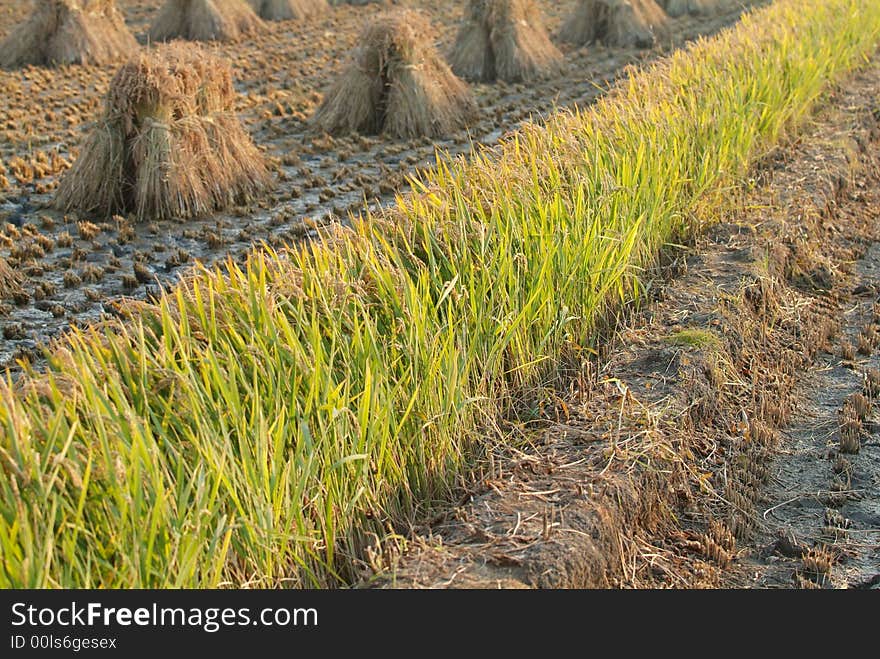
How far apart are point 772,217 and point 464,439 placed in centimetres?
258

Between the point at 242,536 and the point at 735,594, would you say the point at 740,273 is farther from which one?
the point at 242,536

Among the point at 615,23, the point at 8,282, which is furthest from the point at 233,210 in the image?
the point at 615,23

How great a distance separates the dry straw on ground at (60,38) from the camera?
988cm

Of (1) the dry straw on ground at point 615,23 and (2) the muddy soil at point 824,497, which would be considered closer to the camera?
(2) the muddy soil at point 824,497

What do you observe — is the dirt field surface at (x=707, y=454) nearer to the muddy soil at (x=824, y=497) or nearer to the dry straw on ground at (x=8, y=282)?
the muddy soil at (x=824, y=497)

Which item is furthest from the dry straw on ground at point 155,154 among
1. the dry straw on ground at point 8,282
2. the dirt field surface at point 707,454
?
the dirt field surface at point 707,454

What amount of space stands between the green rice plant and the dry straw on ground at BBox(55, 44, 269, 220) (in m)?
2.40

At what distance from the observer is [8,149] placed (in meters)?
7.26

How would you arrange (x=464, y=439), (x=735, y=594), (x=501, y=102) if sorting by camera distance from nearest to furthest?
(x=735, y=594) < (x=464, y=439) < (x=501, y=102)

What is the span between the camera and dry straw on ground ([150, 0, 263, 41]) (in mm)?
11508

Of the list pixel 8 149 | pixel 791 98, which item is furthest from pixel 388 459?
pixel 8 149

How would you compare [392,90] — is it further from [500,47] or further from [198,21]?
[198,21]

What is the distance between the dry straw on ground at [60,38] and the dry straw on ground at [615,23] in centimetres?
520

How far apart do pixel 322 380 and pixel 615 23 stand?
9.98 m
